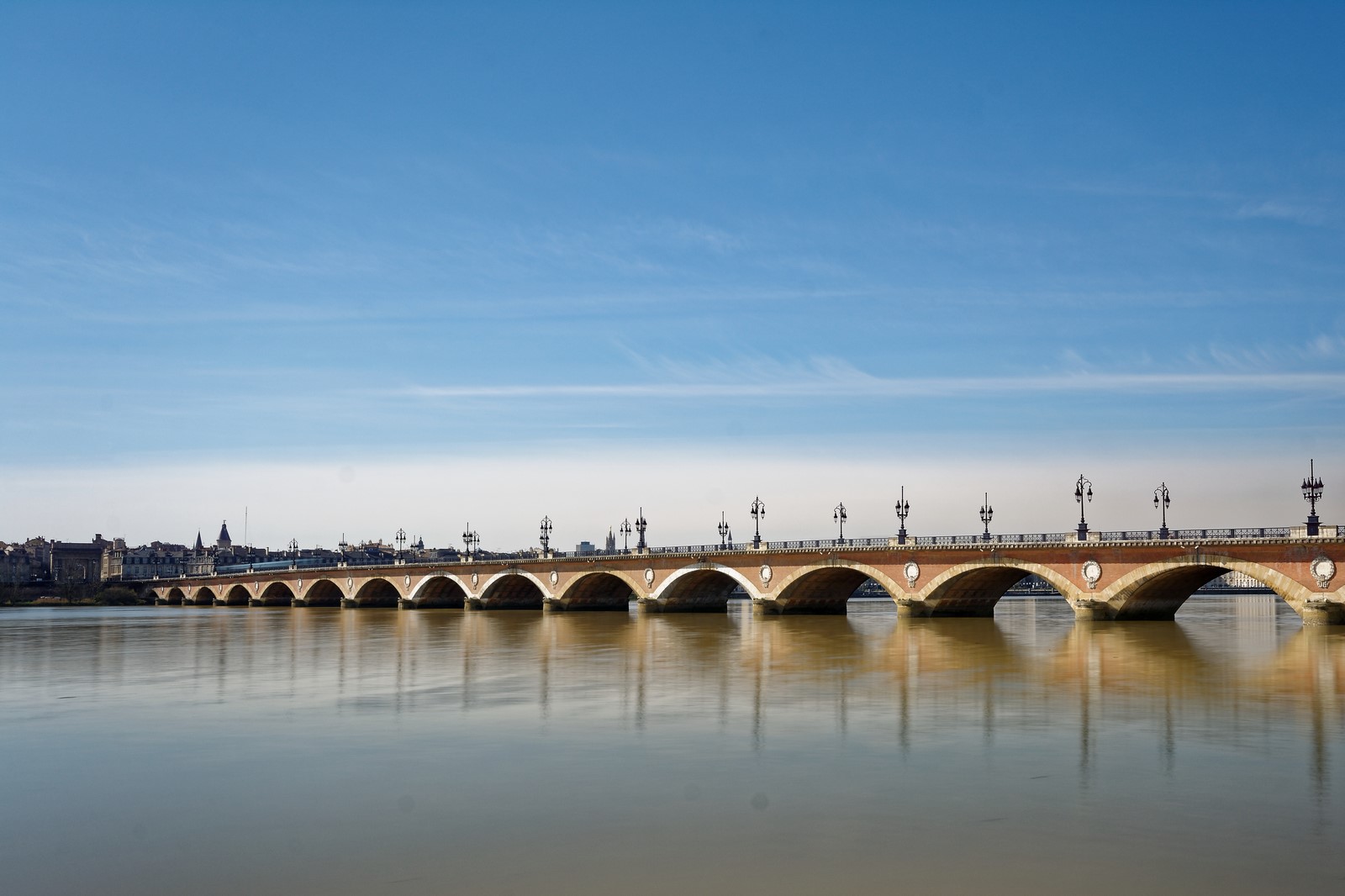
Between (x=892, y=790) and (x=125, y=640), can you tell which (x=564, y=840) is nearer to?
(x=892, y=790)

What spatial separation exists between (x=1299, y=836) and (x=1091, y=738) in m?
6.91

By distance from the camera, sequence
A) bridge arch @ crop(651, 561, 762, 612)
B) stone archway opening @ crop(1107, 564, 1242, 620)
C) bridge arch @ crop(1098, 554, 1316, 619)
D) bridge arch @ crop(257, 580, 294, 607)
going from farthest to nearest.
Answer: bridge arch @ crop(257, 580, 294, 607) → bridge arch @ crop(651, 561, 762, 612) → stone archway opening @ crop(1107, 564, 1242, 620) → bridge arch @ crop(1098, 554, 1316, 619)

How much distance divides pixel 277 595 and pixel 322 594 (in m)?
11.8

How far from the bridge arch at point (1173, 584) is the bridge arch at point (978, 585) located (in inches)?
80.3

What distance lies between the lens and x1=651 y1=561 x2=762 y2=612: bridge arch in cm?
7219

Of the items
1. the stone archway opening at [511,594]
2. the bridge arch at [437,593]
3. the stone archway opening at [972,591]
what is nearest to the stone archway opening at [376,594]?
the bridge arch at [437,593]

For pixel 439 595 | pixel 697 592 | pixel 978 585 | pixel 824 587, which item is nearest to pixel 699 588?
pixel 697 592

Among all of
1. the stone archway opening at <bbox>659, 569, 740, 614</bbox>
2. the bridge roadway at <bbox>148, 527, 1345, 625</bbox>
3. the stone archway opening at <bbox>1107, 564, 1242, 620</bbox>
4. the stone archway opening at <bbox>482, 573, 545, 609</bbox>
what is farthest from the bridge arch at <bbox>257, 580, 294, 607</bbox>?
the stone archway opening at <bbox>1107, 564, 1242, 620</bbox>

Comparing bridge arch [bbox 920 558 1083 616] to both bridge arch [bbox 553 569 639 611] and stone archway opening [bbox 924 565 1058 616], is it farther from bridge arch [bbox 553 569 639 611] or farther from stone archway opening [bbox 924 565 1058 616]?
bridge arch [bbox 553 569 639 611]

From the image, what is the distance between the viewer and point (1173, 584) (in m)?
54.2

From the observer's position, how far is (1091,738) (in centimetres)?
2003

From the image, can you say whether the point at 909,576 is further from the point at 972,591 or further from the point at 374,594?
the point at 374,594

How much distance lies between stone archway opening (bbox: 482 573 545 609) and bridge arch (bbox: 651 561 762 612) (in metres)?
18.1

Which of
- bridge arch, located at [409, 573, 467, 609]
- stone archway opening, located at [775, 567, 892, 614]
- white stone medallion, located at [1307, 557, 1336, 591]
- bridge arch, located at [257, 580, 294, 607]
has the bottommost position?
bridge arch, located at [257, 580, 294, 607]
